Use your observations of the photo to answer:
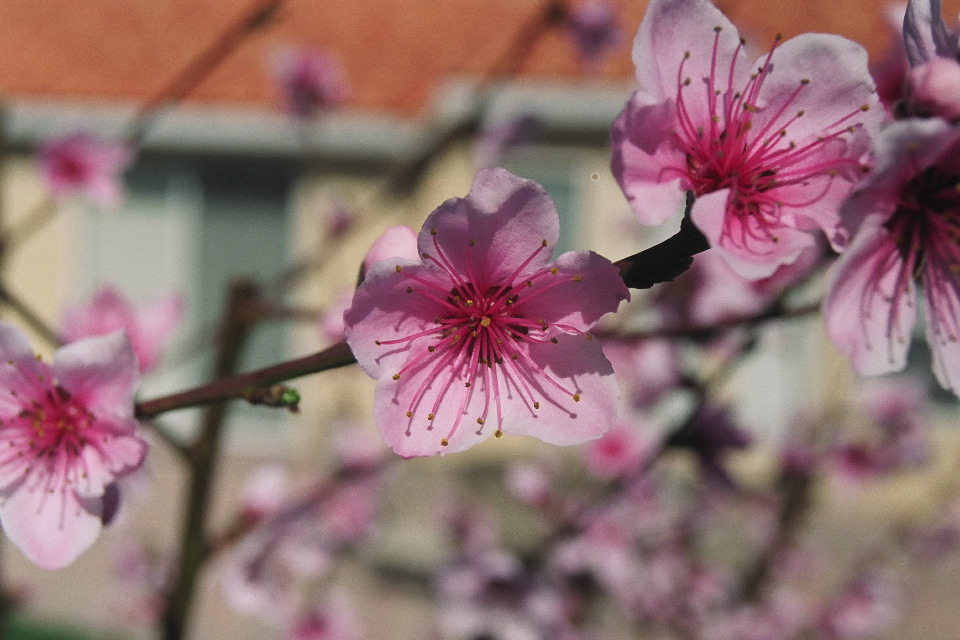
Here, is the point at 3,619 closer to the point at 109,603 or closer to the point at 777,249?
the point at 777,249

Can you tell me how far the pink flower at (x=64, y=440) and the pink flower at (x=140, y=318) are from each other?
0.73 m

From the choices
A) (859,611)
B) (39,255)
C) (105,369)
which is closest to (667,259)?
(105,369)

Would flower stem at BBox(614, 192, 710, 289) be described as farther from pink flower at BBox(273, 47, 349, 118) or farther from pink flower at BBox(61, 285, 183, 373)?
pink flower at BBox(273, 47, 349, 118)

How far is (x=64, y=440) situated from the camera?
832 mm

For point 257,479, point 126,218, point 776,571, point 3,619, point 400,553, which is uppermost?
point 126,218

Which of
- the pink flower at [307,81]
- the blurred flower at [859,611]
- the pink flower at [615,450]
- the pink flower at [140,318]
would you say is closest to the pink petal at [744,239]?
the pink flower at [140,318]

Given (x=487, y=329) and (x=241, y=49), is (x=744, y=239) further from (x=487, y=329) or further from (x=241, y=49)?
(x=241, y=49)

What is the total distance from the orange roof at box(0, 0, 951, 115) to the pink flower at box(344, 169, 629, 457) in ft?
20.1

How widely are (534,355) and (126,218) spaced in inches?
255

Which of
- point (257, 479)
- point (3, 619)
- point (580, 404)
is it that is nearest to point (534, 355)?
point (580, 404)

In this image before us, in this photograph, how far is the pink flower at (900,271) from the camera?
67 centimetres

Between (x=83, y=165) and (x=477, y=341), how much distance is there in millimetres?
2241

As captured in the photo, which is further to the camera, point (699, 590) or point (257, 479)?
point (699, 590)

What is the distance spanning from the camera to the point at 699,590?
308 centimetres
